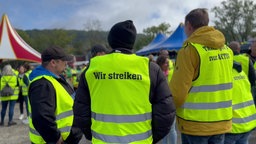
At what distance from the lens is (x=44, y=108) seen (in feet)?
10.0

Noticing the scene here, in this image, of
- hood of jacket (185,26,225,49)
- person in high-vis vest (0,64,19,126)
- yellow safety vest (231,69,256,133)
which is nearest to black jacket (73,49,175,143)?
hood of jacket (185,26,225,49)

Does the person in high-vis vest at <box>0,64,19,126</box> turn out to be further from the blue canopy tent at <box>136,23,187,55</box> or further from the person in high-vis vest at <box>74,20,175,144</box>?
the blue canopy tent at <box>136,23,187,55</box>

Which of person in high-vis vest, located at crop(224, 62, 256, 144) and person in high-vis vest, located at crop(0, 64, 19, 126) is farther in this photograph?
person in high-vis vest, located at crop(0, 64, 19, 126)

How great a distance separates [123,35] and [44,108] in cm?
111

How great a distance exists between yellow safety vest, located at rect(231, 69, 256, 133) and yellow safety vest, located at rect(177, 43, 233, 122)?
1.31 feet

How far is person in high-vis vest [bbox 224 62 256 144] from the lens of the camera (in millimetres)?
3479

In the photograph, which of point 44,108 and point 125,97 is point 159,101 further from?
point 44,108

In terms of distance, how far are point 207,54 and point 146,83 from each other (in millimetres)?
899

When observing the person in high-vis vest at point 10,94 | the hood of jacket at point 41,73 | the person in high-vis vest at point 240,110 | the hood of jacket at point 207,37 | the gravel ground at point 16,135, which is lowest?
→ the gravel ground at point 16,135

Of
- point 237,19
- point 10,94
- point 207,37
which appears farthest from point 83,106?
point 237,19

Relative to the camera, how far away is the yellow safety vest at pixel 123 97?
95.6 inches

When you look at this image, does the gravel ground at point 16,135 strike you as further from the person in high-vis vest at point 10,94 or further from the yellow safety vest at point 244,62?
the yellow safety vest at point 244,62

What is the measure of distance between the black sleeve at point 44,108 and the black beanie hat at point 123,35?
0.91 metres

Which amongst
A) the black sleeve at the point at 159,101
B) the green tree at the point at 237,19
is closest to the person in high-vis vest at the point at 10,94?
the black sleeve at the point at 159,101
